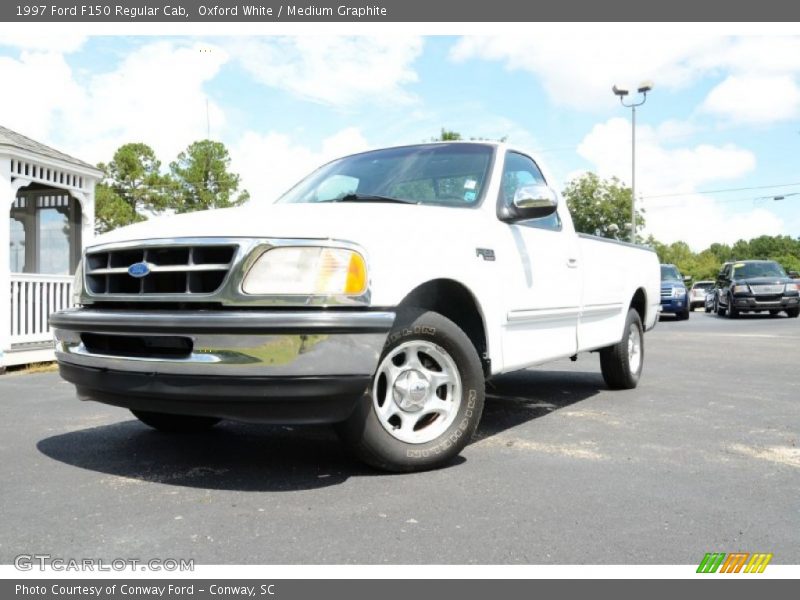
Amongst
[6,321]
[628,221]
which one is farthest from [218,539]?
[628,221]

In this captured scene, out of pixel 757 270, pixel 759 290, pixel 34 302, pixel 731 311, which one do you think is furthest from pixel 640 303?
pixel 757 270

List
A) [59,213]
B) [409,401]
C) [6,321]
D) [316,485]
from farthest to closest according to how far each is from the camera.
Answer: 1. [59,213]
2. [6,321]
3. [409,401]
4. [316,485]

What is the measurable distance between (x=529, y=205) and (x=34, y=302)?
28.9 feet

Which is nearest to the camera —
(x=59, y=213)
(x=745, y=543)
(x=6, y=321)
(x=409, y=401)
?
(x=745, y=543)

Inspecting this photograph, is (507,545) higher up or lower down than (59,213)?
lower down

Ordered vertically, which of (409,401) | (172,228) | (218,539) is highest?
(172,228)

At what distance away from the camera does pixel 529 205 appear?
171 inches

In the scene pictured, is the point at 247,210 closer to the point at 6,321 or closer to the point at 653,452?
the point at 653,452

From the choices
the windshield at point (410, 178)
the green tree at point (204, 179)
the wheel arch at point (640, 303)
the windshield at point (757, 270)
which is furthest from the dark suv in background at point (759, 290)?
the green tree at point (204, 179)

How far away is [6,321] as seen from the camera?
9625 mm

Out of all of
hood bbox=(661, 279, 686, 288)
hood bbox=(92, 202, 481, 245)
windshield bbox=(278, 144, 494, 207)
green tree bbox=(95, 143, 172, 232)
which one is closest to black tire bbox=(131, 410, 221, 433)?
hood bbox=(92, 202, 481, 245)

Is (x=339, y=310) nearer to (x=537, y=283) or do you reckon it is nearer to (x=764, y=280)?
(x=537, y=283)

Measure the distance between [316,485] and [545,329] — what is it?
2.05m

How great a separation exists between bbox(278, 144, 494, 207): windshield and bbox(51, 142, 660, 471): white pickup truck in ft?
0.05
